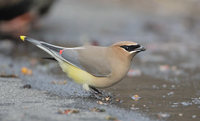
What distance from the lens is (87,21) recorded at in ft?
35.7

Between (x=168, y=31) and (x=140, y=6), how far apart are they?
1889 mm

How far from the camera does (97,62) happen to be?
15.0 feet

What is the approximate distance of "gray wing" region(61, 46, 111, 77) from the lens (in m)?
4.49

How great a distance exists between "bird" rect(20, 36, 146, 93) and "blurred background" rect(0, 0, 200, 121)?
32 cm

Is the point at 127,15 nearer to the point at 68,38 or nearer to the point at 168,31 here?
the point at 168,31

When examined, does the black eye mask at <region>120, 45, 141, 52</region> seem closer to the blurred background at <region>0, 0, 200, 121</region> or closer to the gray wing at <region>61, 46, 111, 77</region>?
the gray wing at <region>61, 46, 111, 77</region>

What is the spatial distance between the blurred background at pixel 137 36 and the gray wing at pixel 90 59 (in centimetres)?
41

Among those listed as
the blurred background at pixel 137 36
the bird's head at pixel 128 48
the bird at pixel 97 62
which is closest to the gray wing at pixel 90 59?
the bird at pixel 97 62

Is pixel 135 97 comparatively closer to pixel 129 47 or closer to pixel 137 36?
pixel 129 47

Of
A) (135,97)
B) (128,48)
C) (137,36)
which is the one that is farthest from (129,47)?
(137,36)

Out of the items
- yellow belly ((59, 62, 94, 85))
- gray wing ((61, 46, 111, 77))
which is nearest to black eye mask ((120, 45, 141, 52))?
gray wing ((61, 46, 111, 77))

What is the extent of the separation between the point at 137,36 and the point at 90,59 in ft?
18.8

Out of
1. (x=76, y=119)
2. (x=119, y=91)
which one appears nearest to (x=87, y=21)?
(x=119, y=91)

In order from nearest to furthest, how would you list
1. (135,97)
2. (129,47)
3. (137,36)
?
(129,47) < (135,97) < (137,36)
